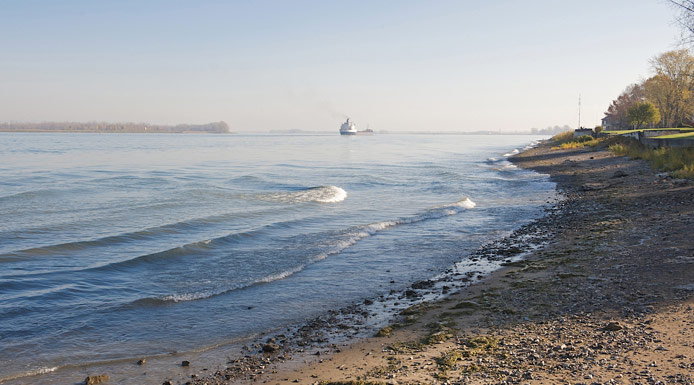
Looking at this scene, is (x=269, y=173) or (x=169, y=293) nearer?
(x=169, y=293)

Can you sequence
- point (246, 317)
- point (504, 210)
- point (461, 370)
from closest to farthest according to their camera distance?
point (461, 370) < point (246, 317) < point (504, 210)

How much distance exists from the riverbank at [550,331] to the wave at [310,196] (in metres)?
13.9

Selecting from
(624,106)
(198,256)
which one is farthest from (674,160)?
(624,106)

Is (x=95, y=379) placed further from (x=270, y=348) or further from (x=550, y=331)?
(x=550, y=331)

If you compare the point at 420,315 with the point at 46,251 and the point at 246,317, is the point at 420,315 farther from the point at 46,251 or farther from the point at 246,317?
the point at 46,251

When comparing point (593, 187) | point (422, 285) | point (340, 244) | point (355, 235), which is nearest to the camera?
point (422, 285)

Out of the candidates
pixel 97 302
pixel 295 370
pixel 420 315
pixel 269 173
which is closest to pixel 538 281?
pixel 420 315

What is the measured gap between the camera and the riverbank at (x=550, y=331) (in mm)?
5328

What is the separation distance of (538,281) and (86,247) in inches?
457

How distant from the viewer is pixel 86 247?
550 inches

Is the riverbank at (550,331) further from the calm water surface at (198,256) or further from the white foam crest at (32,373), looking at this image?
the white foam crest at (32,373)

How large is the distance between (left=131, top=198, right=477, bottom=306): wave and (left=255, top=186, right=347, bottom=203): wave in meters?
5.65

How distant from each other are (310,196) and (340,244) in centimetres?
1154

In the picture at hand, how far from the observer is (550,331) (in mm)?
6461
